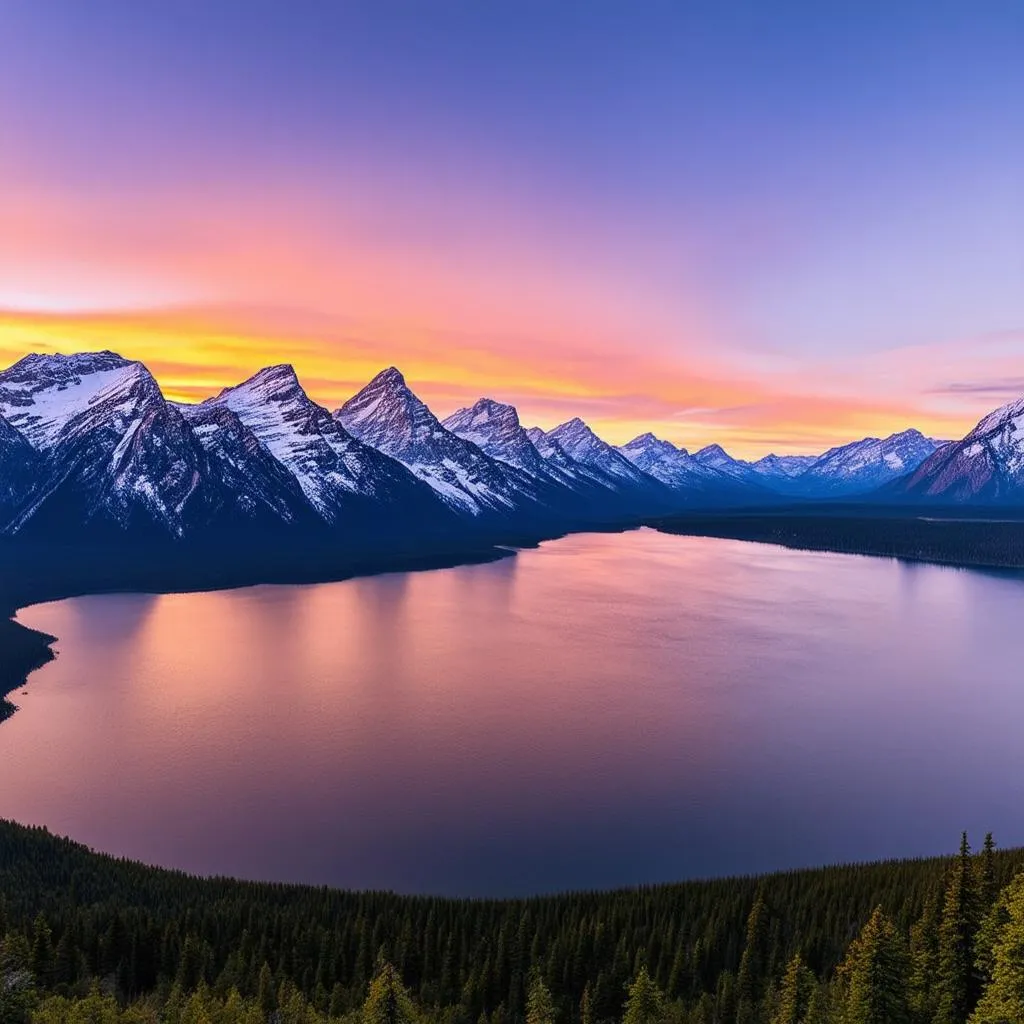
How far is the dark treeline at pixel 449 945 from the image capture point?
1689 inches

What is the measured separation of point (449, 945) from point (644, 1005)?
1858cm

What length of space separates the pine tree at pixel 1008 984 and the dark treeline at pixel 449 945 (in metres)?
6.29

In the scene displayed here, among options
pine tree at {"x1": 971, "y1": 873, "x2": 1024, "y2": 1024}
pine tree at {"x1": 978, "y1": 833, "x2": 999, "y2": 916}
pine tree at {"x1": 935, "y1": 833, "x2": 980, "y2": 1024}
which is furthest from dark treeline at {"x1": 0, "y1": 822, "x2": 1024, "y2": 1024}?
pine tree at {"x1": 971, "y1": 873, "x2": 1024, "y2": 1024}

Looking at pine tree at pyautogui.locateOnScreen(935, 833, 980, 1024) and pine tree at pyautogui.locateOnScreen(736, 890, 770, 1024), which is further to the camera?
pine tree at pyautogui.locateOnScreen(736, 890, 770, 1024)

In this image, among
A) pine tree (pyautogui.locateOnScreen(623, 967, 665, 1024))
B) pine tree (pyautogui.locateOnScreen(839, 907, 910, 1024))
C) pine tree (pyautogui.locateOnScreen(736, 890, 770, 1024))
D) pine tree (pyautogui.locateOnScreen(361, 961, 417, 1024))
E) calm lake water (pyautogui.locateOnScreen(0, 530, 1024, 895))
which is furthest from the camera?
calm lake water (pyautogui.locateOnScreen(0, 530, 1024, 895))

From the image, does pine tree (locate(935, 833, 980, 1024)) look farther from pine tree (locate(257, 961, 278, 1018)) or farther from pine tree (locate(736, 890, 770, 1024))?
pine tree (locate(257, 961, 278, 1018))

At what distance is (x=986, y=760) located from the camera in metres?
102

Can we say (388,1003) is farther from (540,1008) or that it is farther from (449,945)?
(449,945)

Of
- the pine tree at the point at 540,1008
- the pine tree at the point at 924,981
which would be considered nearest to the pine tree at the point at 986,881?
the pine tree at the point at 924,981

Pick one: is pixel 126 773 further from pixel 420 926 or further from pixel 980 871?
pixel 980 871

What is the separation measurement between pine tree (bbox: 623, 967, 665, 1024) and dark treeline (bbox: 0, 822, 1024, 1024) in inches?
3.8

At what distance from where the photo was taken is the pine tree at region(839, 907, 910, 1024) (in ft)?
102

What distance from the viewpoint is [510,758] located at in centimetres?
9931

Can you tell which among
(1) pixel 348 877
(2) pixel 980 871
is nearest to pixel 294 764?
(1) pixel 348 877
